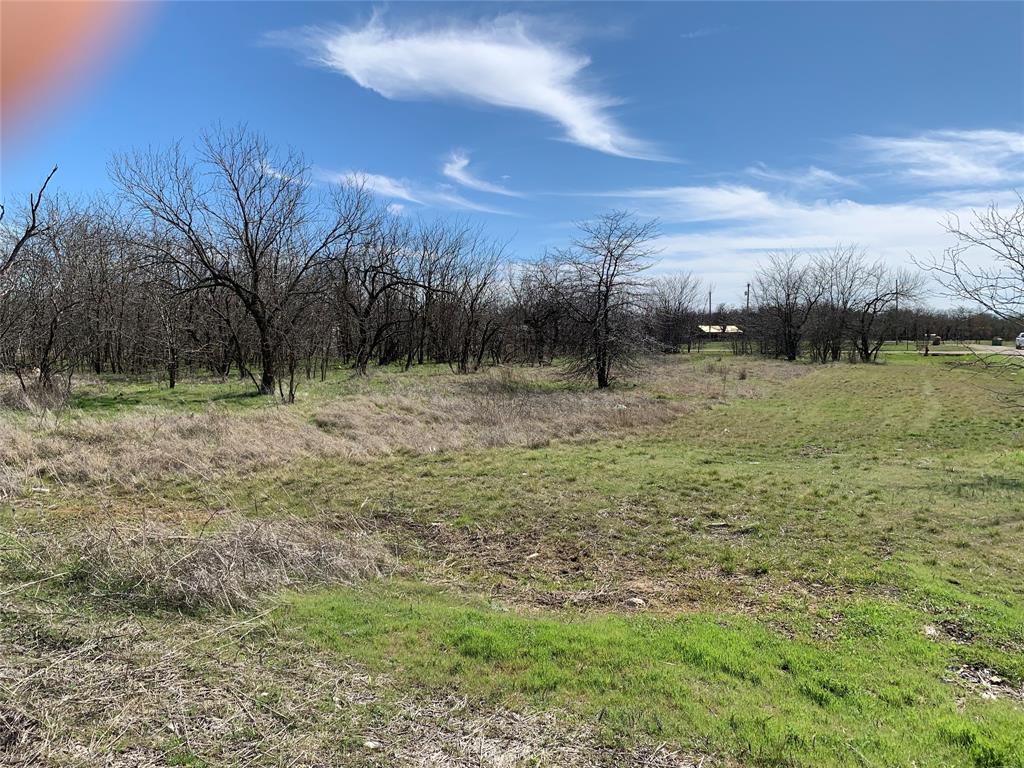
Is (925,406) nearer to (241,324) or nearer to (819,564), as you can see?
(819,564)

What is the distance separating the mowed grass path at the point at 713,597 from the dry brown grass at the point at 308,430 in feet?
4.11

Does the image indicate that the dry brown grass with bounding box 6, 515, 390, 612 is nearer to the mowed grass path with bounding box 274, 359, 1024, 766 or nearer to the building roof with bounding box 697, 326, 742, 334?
the mowed grass path with bounding box 274, 359, 1024, 766

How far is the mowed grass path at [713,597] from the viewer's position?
3236 millimetres

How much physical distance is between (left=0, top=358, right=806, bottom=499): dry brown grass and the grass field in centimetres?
10

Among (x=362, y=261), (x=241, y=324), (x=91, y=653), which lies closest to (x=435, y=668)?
(x=91, y=653)

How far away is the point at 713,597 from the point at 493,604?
6.72ft

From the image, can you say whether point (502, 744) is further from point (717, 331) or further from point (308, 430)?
point (717, 331)

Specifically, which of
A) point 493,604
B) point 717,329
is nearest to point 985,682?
point 493,604

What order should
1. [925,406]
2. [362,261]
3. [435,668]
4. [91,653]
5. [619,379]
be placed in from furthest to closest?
[362,261] → [619,379] → [925,406] → [435,668] → [91,653]

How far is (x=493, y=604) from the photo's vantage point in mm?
4977

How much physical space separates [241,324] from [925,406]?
26734 mm

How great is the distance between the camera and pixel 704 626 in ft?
14.5

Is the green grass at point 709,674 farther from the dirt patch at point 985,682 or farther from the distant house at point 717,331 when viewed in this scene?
the distant house at point 717,331

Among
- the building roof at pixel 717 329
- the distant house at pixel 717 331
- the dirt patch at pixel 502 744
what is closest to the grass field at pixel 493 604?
the dirt patch at pixel 502 744
